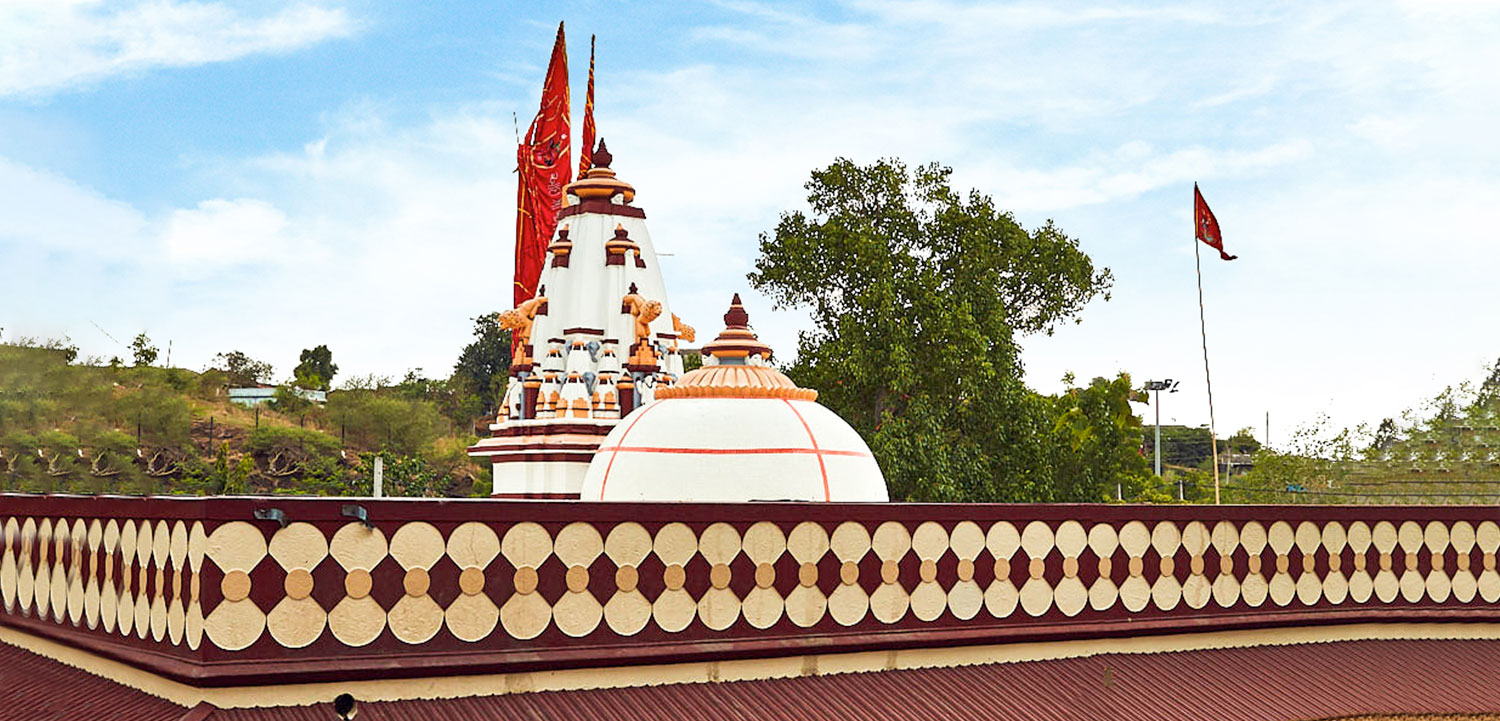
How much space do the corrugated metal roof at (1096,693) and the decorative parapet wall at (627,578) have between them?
0.14 meters

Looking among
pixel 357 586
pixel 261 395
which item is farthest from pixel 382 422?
pixel 357 586

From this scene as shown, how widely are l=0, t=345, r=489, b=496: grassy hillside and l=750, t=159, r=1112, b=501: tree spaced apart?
16019 mm

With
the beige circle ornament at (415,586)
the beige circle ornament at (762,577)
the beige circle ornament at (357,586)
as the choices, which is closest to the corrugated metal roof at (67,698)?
the beige circle ornament at (357,586)

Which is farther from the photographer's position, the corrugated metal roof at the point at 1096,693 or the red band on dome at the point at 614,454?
the red band on dome at the point at 614,454

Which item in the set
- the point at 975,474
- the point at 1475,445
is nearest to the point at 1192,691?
the point at 975,474

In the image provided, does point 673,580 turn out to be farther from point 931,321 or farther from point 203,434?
point 203,434

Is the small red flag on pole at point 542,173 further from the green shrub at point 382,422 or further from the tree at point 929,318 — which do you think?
the green shrub at point 382,422

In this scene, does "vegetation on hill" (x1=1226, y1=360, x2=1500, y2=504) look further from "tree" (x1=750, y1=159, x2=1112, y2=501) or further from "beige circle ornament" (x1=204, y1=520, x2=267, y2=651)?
"beige circle ornament" (x1=204, y1=520, x2=267, y2=651)

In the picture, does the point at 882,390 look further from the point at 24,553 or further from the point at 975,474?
the point at 24,553

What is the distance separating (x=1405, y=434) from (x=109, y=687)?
31.1m

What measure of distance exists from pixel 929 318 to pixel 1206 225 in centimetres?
1462

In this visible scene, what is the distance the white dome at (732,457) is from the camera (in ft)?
28.4

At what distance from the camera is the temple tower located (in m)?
15.2

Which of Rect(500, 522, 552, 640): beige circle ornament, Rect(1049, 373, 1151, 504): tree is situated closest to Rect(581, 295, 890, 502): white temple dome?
Rect(500, 522, 552, 640): beige circle ornament
